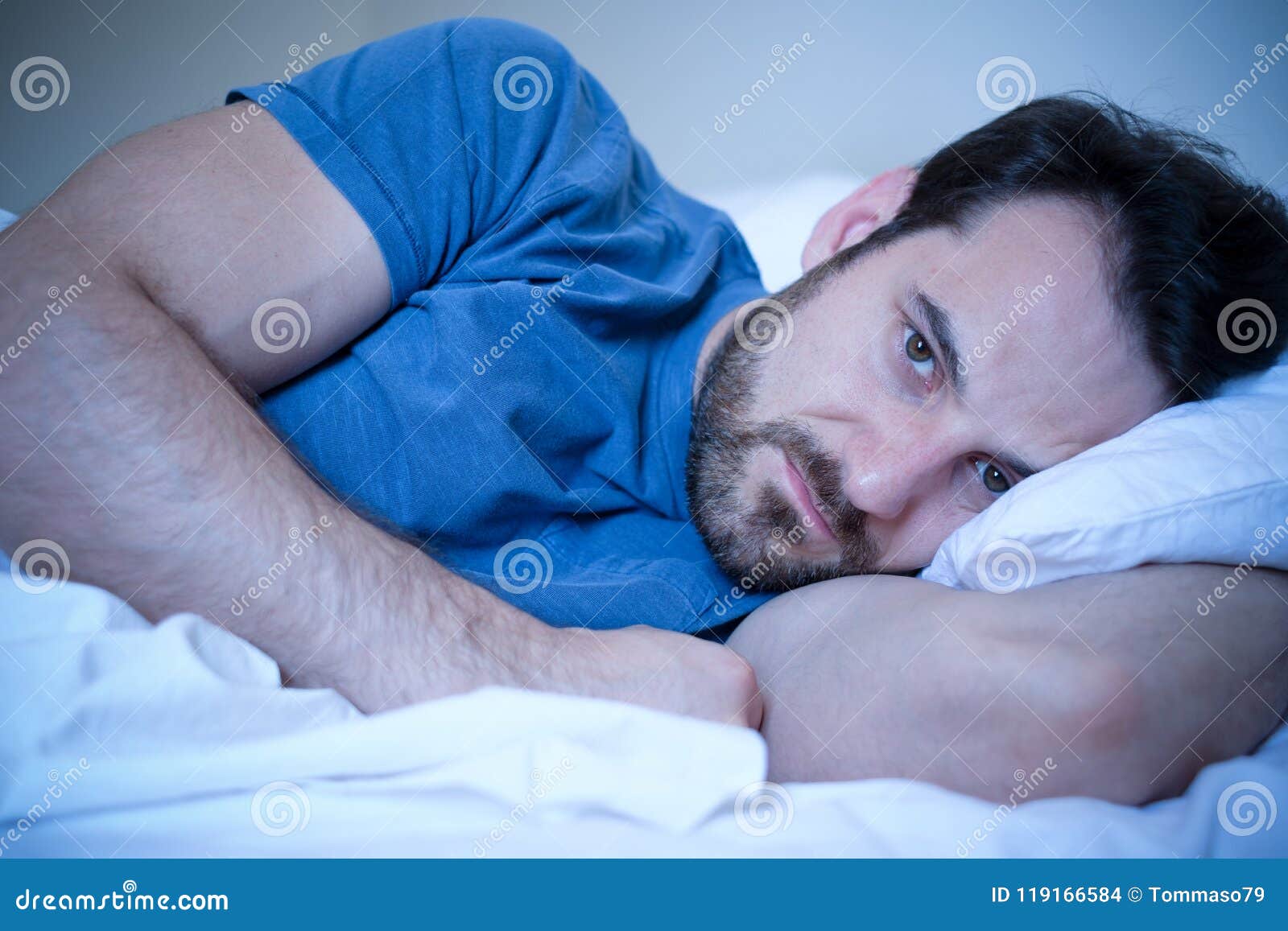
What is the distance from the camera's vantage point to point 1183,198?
105 cm

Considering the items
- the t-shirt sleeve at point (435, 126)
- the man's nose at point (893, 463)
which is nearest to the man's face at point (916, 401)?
the man's nose at point (893, 463)

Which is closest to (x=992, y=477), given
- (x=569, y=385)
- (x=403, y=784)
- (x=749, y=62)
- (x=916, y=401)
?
(x=916, y=401)

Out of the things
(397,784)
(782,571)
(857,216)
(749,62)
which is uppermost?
(749,62)

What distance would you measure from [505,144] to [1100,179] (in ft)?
2.47

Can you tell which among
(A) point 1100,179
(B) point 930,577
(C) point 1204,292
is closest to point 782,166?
(A) point 1100,179

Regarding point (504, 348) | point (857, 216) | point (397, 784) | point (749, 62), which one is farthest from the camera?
point (749, 62)

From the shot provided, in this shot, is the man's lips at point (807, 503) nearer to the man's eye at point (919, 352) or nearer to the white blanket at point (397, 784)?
the man's eye at point (919, 352)

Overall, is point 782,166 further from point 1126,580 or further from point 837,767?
point 837,767

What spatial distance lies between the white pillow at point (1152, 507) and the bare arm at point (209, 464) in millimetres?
327

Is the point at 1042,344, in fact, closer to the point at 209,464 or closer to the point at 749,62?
the point at 209,464

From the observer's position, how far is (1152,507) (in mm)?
834

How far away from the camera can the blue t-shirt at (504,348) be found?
897mm

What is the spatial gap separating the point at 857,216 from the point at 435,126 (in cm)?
65

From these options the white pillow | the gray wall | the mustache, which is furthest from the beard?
the gray wall
